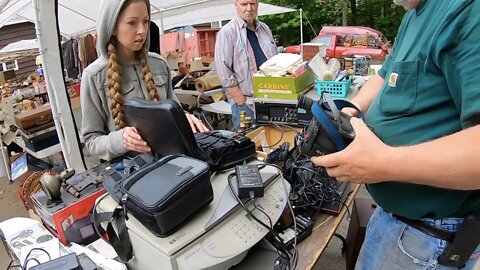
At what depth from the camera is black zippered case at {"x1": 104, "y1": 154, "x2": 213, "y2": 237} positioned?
0.90 metres

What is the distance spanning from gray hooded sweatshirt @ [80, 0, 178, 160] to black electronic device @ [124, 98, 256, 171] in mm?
322

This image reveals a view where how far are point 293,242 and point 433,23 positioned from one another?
775mm

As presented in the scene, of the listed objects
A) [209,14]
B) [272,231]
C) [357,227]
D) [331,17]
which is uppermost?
[209,14]

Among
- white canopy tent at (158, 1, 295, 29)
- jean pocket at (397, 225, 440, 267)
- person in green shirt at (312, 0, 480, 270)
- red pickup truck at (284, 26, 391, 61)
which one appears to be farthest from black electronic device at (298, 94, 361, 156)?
white canopy tent at (158, 1, 295, 29)

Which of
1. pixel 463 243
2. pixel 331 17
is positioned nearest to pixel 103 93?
pixel 463 243

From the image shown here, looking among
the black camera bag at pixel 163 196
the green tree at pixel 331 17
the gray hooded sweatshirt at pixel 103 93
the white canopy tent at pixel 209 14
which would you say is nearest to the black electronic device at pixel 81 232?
the black camera bag at pixel 163 196

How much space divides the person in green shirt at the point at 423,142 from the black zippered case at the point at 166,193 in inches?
12.9

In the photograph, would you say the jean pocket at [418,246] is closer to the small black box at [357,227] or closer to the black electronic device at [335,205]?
the black electronic device at [335,205]

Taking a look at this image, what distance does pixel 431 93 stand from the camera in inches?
32.4

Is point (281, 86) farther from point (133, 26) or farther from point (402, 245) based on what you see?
point (402, 245)

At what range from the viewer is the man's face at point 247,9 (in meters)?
3.20

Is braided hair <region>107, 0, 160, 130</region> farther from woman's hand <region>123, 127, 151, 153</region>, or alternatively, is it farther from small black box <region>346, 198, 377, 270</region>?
small black box <region>346, 198, 377, 270</region>

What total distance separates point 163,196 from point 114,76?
0.97m

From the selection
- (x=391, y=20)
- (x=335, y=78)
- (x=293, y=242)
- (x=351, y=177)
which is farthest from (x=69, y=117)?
(x=391, y=20)
